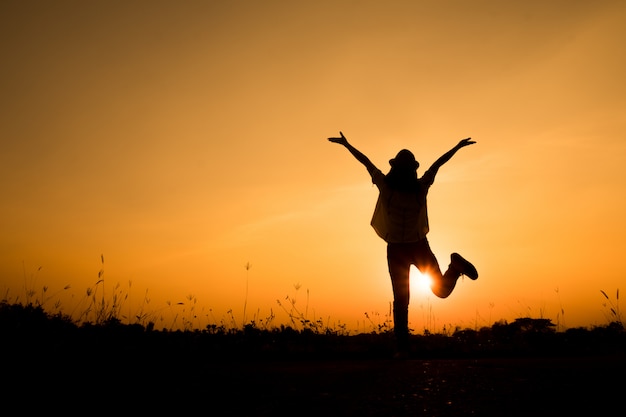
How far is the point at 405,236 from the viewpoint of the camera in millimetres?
6699

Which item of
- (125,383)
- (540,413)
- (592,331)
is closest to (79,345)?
(125,383)

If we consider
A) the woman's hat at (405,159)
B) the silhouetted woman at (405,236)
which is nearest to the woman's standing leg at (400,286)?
the silhouetted woman at (405,236)

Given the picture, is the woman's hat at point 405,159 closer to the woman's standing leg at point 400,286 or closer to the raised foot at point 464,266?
the woman's standing leg at point 400,286

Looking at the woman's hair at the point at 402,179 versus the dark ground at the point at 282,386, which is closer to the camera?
the dark ground at the point at 282,386

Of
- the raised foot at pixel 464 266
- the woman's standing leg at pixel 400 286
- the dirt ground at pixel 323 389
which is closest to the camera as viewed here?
the dirt ground at pixel 323 389

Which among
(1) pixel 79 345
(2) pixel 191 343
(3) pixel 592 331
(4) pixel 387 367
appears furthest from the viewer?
(3) pixel 592 331

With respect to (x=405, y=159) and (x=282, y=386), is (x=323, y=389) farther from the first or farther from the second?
(x=405, y=159)

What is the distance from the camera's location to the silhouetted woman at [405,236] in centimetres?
662

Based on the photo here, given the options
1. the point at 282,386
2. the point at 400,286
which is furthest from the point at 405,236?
the point at 282,386

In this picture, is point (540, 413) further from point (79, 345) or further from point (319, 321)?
point (319, 321)

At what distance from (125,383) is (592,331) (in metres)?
8.18

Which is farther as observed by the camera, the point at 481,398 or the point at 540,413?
the point at 481,398

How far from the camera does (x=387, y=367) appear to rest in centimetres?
473

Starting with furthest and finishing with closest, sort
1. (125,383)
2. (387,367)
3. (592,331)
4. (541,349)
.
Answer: (592,331)
(541,349)
(387,367)
(125,383)
